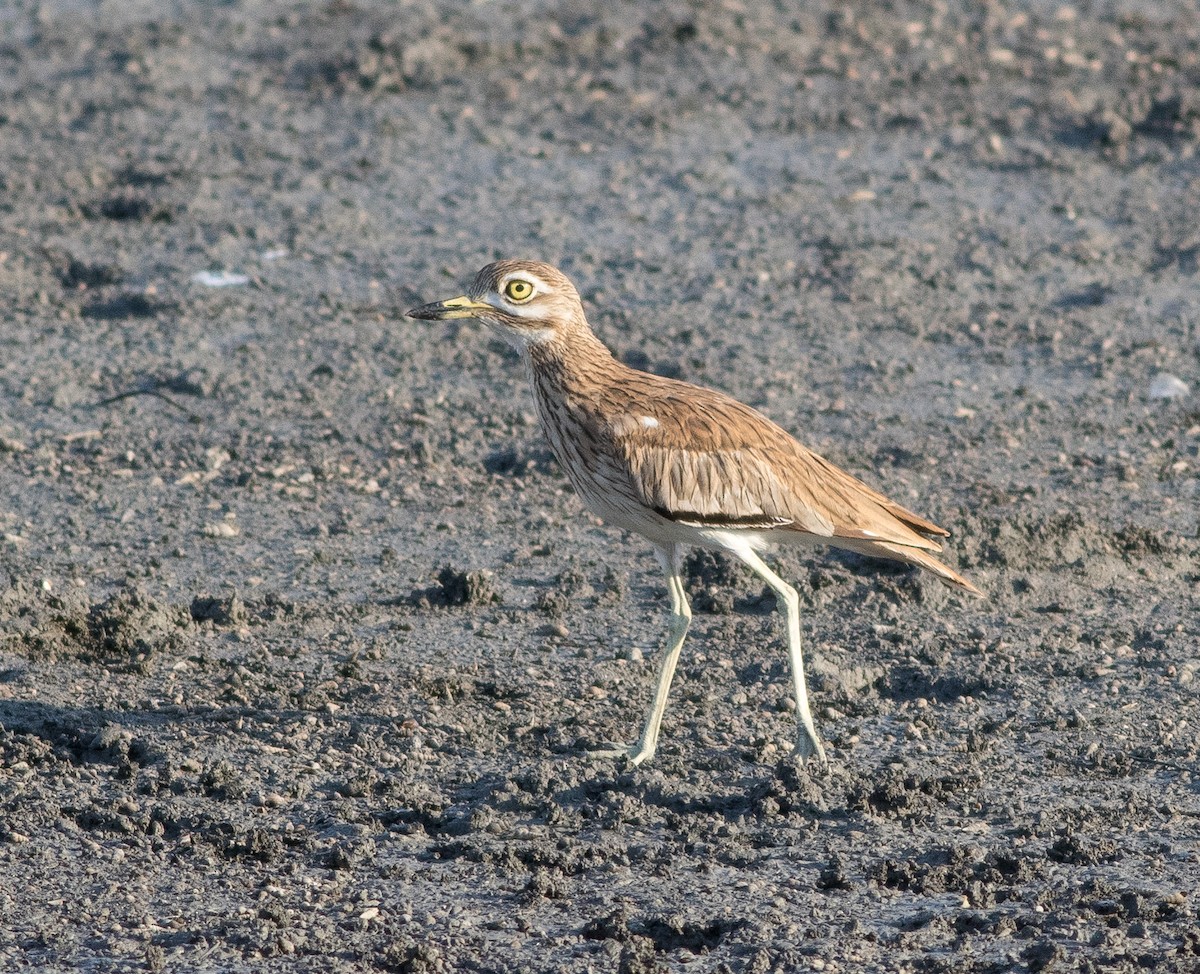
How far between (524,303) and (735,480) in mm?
858

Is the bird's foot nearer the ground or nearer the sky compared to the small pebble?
nearer the ground

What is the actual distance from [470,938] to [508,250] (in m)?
5.36

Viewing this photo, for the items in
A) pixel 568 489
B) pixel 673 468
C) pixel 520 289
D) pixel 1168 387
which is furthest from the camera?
pixel 1168 387

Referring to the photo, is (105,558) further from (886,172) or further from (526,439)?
(886,172)

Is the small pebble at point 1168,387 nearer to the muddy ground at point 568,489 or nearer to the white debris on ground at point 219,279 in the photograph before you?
the muddy ground at point 568,489

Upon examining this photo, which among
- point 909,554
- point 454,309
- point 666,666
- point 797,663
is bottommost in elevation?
point 666,666

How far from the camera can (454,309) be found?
551cm

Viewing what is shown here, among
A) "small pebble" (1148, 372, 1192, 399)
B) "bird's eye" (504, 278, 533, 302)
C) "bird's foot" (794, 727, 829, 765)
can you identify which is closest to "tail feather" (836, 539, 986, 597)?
"bird's foot" (794, 727, 829, 765)

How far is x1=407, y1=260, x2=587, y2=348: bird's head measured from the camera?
213 inches

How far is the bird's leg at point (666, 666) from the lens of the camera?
17.0 feet

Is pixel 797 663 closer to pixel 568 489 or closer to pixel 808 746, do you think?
pixel 808 746

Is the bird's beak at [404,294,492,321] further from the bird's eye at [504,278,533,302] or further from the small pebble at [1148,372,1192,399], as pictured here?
the small pebble at [1148,372,1192,399]

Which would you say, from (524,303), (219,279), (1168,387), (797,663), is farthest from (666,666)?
(219,279)

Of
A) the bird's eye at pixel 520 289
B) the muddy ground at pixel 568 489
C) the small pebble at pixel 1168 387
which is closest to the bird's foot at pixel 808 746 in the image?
the muddy ground at pixel 568 489
